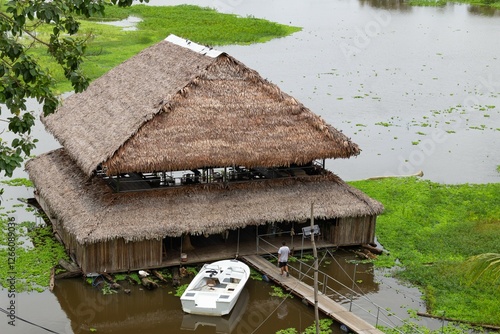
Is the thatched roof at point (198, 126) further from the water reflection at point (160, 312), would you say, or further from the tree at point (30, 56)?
the tree at point (30, 56)

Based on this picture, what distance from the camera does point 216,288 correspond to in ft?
69.2

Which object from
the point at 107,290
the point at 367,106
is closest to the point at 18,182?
the point at 107,290

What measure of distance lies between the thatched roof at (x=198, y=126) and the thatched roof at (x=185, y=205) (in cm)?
84

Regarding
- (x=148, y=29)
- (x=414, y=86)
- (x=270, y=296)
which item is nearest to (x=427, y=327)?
(x=270, y=296)

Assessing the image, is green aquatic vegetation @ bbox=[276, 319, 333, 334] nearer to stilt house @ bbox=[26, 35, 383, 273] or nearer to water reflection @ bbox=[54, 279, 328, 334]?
water reflection @ bbox=[54, 279, 328, 334]

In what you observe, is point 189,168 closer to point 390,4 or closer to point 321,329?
point 321,329

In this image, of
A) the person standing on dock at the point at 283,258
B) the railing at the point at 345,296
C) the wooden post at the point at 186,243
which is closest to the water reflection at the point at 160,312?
the person standing on dock at the point at 283,258

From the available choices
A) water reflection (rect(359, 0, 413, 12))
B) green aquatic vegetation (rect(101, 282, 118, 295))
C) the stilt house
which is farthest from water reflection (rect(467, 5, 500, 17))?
Result: green aquatic vegetation (rect(101, 282, 118, 295))

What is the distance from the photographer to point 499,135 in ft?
130

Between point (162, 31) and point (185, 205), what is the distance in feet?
125

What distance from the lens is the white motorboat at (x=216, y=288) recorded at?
66.1 feet

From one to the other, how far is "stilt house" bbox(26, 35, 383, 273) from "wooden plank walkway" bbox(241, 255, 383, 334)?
1162mm

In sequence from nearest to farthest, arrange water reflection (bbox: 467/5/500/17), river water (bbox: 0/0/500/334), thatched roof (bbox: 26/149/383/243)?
river water (bbox: 0/0/500/334), thatched roof (bbox: 26/149/383/243), water reflection (bbox: 467/5/500/17)

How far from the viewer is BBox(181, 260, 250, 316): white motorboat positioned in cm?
2016
